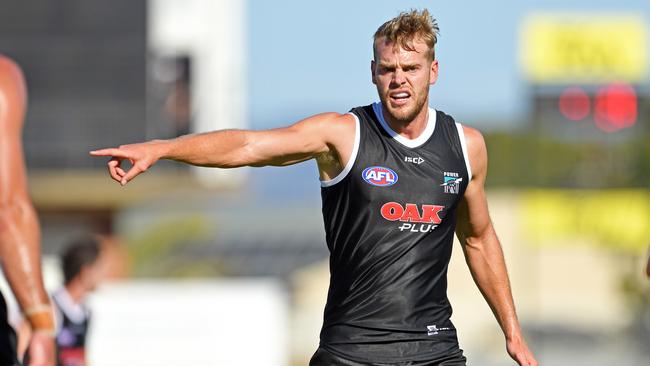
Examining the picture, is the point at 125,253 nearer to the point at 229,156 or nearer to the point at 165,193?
the point at 165,193

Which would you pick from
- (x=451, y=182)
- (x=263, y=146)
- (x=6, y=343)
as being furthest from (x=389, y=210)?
(x=6, y=343)

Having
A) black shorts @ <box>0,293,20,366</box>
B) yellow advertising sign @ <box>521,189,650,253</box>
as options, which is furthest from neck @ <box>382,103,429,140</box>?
yellow advertising sign @ <box>521,189,650,253</box>

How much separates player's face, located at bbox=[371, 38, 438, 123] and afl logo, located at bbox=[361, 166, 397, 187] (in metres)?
0.25

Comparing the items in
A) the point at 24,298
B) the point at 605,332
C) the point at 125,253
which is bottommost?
the point at 605,332

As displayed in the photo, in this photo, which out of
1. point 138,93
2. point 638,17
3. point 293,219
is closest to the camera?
point 138,93

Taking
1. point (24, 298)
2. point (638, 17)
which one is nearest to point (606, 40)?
point (638, 17)

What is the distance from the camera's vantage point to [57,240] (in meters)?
28.1

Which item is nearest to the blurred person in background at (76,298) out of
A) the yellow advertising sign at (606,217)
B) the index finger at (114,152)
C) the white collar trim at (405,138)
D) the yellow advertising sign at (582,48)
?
the white collar trim at (405,138)

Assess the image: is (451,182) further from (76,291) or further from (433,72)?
(76,291)

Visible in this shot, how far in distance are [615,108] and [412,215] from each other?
19.9m

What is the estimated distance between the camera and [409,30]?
6.44 m

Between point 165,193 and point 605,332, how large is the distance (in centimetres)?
1659

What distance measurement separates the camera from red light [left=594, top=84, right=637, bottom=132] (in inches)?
1001

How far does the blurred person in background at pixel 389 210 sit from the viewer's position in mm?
6387
